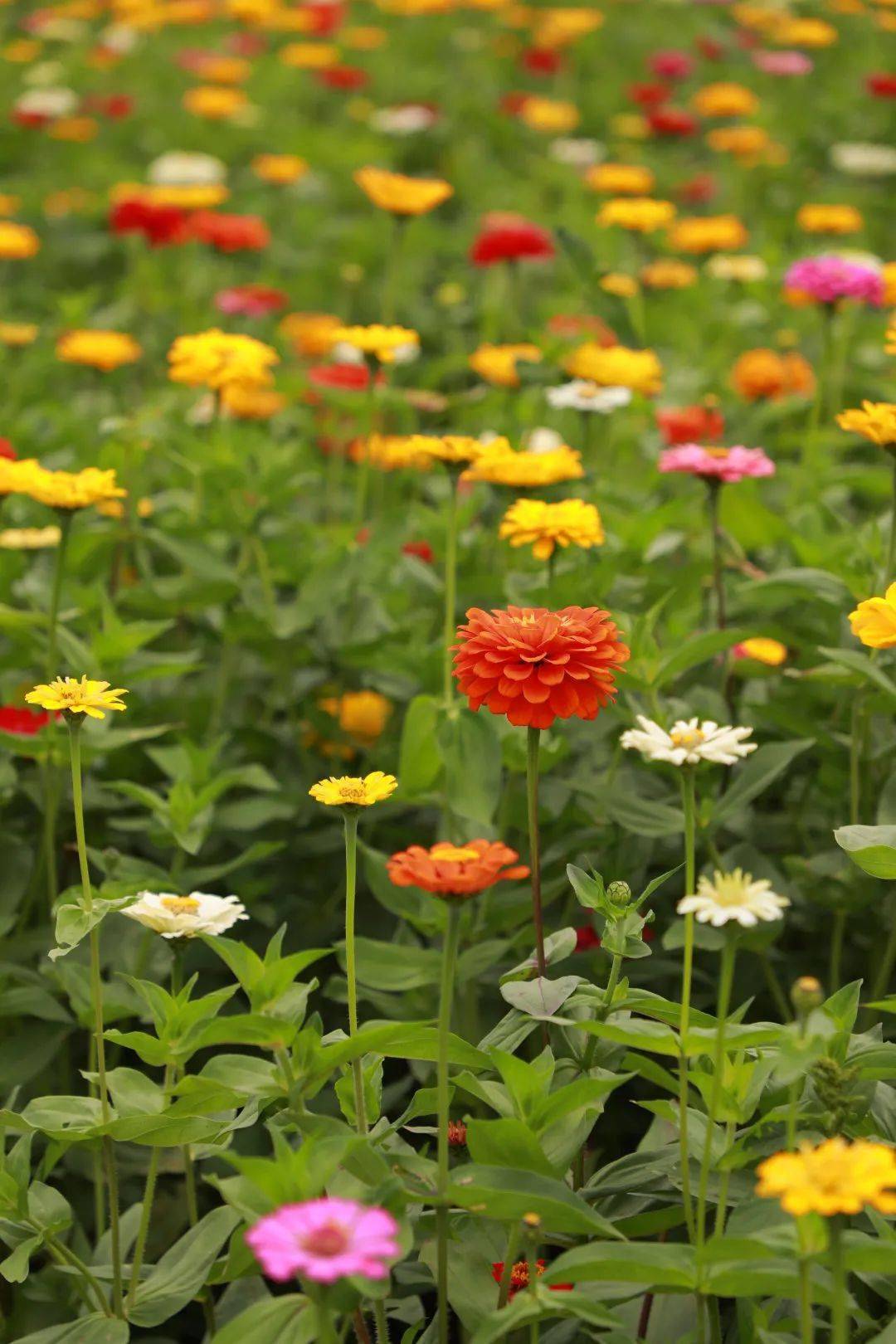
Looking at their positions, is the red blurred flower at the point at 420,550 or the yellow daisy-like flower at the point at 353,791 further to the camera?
the red blurred flower at the point at 420,550

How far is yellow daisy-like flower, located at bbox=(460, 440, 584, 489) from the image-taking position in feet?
5.15

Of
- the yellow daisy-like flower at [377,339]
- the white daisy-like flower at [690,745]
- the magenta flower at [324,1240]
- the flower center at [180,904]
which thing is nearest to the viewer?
Result: the magenta flower at [324,1240]

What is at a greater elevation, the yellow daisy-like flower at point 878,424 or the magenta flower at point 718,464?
the yellow daisy-like flower at point 878,424

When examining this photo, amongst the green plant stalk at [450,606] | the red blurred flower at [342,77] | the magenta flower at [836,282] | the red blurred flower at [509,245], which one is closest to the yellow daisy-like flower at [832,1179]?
the green plant stalk at [450,606]

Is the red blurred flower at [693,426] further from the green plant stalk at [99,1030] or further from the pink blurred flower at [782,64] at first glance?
the pink blurred flower at [782,64]

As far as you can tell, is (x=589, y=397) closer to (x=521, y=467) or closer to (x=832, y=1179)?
(x=521, y=467)

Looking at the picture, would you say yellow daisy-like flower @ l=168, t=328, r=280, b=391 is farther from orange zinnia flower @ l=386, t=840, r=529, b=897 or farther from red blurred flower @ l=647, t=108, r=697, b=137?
red blurred flower @ l=647, t=108, r=697, b=137

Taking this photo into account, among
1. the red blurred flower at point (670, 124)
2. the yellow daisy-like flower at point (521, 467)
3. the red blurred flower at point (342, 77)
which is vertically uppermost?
the yellow daisy-like flower at point (521, 467)

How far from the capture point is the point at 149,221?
2.70 meters

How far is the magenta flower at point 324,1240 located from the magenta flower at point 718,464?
89cm

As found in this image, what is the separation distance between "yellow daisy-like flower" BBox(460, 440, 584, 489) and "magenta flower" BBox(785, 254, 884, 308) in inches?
18.9

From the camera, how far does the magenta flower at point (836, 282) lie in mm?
1886

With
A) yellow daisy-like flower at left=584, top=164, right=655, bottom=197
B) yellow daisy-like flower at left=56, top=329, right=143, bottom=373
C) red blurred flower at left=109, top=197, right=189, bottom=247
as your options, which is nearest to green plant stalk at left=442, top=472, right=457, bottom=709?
yellow daisy-like flower at left=56, top=329, right=143, bottom=373

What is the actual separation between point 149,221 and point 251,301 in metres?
0.24
